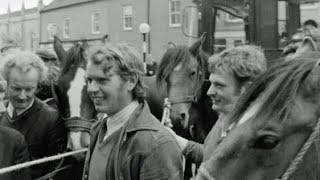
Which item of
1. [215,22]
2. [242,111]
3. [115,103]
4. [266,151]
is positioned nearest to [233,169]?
[266,151]

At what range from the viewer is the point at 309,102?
180 centimetres

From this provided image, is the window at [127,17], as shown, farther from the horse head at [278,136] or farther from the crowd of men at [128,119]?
the horse head at [278,136]

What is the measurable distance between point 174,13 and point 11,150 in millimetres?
25845

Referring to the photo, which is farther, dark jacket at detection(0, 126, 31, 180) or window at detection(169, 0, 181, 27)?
window at detection(169, 0, 181, 27)

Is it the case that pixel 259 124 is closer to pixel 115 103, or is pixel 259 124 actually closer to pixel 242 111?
pixel 242 111

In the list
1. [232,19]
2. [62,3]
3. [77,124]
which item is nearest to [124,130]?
[77,124]

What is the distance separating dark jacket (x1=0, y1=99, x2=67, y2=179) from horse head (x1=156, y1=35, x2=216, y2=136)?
4.66ft

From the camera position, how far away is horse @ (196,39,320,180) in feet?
5.75

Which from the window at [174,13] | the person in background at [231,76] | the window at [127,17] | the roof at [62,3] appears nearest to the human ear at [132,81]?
the person in background at [231,76]

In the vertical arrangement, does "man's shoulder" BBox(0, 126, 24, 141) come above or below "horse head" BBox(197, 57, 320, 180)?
below

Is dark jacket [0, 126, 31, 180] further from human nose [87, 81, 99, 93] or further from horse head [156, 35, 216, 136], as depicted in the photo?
horse head [156, 35, 216, 136]

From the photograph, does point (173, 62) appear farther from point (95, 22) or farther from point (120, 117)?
point (95, 22)

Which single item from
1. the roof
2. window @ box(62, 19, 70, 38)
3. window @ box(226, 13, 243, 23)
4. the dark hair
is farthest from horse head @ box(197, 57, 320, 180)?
window @ box(62, 19, 70, 38)

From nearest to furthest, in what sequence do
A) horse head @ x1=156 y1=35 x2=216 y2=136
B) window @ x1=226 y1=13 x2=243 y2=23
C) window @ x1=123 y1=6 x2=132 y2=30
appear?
horse head @ x1=156 y1=35 x2=216 y2=136 < window @ x1=226 y1=13 x2=243 y2=23 < window @ x1=123 y1=6 x2=132 y2=30
